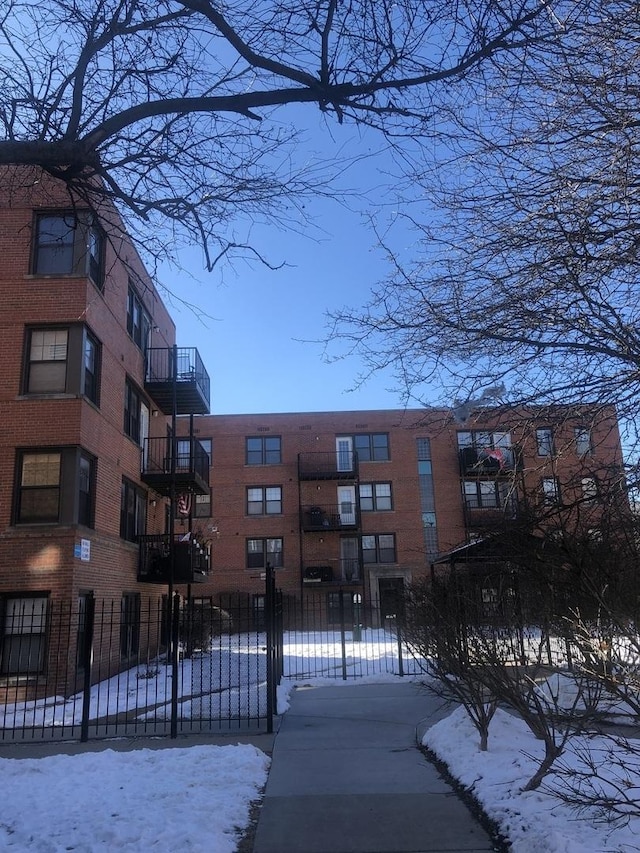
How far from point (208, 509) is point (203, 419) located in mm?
4909

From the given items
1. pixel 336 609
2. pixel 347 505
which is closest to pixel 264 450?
pixel 347 505

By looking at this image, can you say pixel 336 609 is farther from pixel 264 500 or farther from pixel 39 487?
pixel 39 487

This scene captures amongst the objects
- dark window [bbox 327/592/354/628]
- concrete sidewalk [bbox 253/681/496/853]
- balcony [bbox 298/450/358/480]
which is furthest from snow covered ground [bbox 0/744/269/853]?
balcony [bbox 298/450/358/480]

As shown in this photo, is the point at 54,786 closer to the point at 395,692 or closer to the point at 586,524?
the point at 586,524

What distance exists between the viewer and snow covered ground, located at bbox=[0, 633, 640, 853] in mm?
4934

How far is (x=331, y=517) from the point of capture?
119 ft

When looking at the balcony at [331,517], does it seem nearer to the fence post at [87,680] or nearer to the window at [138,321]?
the window at [138,321]

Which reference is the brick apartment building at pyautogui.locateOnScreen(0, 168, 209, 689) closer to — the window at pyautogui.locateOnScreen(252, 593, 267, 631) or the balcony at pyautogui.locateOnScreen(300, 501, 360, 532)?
the window at pyautogui.locateOnScreen(252, 593, 267, 631)

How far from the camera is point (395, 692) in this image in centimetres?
1293

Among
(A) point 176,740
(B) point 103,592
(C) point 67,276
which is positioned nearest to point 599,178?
(A) point 176,740

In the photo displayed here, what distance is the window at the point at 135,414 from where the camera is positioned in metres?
18.8

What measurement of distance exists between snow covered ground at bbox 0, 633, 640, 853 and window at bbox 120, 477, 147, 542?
10.6 metres

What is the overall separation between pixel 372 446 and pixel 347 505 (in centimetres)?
362

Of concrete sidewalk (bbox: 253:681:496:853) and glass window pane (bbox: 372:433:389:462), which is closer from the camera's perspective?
concrete sidewalk (bbox: 253:681:496:853)
